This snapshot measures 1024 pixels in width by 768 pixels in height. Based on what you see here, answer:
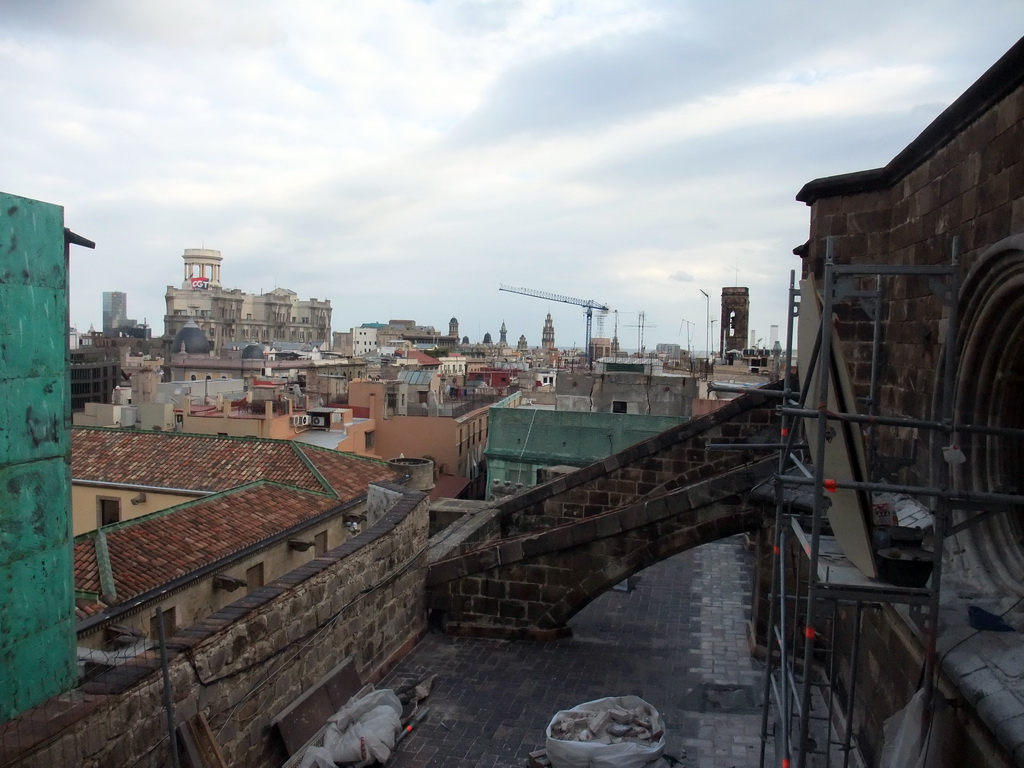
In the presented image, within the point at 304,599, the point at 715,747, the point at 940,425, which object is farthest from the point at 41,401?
the point at 715,747

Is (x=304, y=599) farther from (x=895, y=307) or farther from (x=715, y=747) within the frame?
(x=895, y=307)

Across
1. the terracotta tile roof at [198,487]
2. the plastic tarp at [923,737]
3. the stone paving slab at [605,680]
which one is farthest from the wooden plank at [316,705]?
the terracotta tile roof at [198,487]

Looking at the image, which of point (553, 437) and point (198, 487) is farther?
point (553, 437)

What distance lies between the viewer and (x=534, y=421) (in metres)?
26.0

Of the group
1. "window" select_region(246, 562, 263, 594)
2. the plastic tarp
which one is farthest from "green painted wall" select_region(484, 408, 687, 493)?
the plastic tarp

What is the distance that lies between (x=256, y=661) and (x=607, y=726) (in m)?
3.10

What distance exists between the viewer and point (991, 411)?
18.1 ft

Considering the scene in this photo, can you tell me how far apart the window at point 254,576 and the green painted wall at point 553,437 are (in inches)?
439

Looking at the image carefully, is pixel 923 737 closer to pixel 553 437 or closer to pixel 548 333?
pixel 553 437

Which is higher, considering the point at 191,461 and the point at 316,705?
the point at 191,461

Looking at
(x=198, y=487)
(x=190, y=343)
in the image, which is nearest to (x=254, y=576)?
(x=198, y=487)

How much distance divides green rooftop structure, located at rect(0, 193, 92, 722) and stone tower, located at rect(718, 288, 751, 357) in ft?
130

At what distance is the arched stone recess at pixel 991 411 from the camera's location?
5184 millimetres

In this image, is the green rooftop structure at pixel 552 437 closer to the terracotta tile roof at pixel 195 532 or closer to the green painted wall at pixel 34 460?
the terracotta tile roof at pixel 195 532
